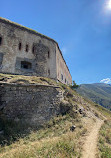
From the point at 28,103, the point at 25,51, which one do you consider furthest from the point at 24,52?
the point at 28,103

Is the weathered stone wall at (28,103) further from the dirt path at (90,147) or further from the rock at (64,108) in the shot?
the dirt path at (90,147)

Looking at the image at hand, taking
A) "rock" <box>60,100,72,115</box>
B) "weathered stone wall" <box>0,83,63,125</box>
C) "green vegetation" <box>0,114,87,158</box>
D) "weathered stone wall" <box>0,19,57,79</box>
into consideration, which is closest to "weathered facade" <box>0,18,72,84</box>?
"weathered stone wall" <box>0,19,57,79</box>

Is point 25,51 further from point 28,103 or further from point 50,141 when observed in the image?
point 50,141

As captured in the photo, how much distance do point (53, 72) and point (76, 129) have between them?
10347 millimetres

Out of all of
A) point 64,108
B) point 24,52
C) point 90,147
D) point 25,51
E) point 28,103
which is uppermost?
point 25,51

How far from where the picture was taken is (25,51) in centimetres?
1406

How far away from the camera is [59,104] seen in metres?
9.88

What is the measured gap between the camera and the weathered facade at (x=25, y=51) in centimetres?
1248

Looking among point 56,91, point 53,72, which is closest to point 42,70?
point 53,72

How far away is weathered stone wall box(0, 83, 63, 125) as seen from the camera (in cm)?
725

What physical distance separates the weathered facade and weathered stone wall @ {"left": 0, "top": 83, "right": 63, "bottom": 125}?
553 cm

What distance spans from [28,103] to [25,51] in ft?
29.2

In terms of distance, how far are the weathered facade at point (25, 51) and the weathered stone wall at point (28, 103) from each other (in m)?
5.53

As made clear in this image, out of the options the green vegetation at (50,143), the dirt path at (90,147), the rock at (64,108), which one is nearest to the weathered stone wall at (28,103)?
the rock at (64,108)
